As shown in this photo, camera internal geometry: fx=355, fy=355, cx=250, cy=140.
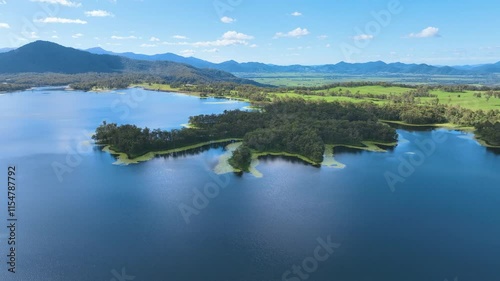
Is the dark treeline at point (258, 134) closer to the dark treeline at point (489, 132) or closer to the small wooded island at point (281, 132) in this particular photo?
the small wooded island at point (281, 132)

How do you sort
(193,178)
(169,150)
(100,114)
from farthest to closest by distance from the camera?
(100,114)
(169,150)
(193,178)

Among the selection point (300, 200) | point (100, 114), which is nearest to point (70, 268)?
point (300, 200)

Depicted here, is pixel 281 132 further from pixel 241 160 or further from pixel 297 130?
pixel 241 160

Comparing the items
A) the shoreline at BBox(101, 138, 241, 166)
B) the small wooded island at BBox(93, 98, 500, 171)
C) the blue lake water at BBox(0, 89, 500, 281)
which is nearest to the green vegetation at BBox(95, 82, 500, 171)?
the small wooded island at BBox(93, 98, 500, 171)

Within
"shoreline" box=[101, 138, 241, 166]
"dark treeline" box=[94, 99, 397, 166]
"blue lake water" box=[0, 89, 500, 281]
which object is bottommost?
"blue lake water" box=[0, 89, 500, 281]

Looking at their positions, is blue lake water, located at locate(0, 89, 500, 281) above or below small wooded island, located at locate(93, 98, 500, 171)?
below

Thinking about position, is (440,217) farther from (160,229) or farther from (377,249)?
(160,229)

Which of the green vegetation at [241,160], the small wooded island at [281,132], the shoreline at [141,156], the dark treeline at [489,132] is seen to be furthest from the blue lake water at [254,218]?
the dark treeline at [489,132]

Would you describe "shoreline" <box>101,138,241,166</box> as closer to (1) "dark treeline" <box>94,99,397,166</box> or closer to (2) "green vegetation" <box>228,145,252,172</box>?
(1) "dark treeline" <box>94,99,397,166</box>
